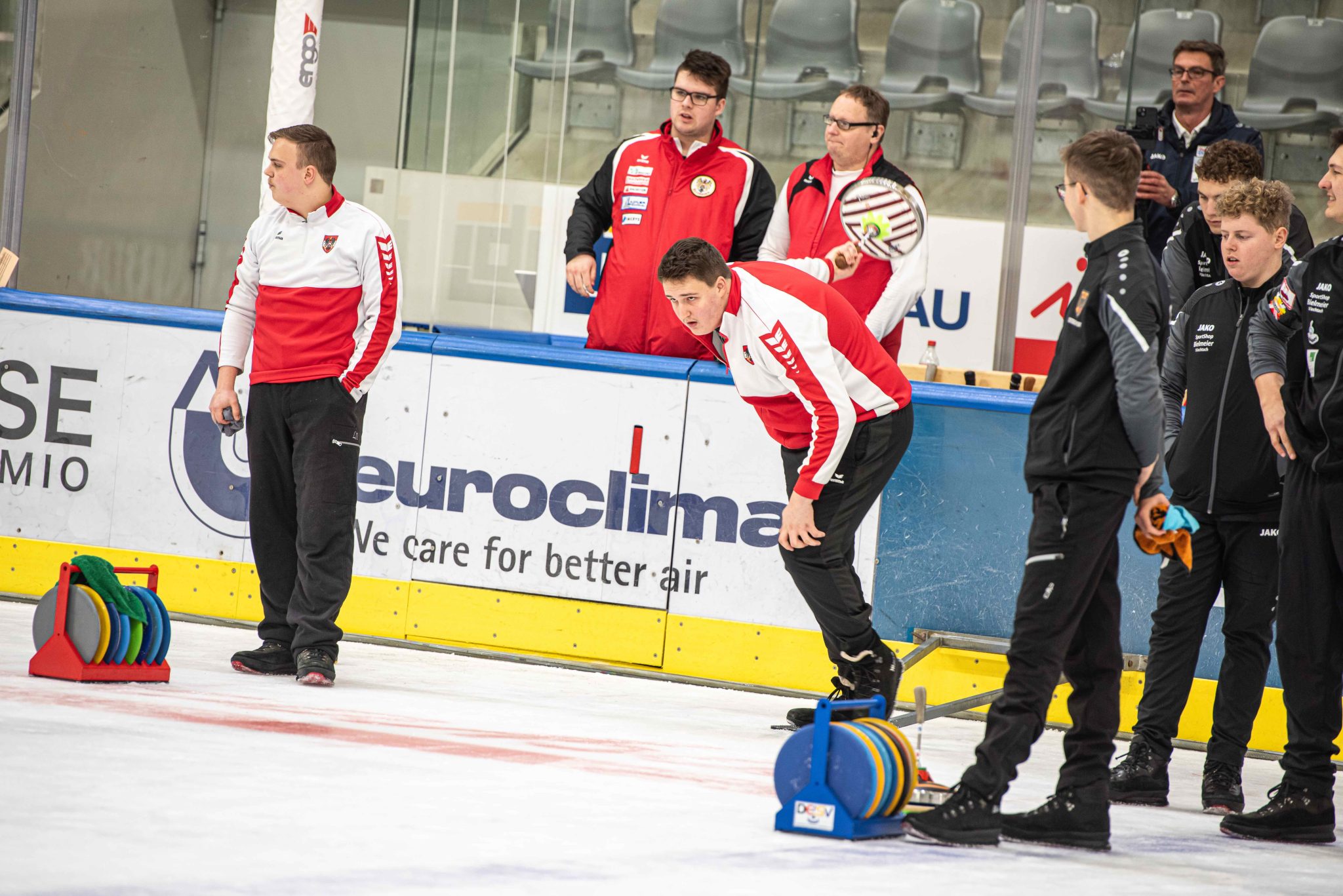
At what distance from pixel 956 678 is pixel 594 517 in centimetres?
169

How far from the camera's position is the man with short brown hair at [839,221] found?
6.36m

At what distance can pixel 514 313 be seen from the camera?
1032 centimetres

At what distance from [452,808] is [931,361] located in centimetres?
625

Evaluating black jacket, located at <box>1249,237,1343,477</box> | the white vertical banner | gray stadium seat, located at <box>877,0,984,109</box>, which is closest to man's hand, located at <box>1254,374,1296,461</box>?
black jacket, located at <box>1249,237,1343,477</box>

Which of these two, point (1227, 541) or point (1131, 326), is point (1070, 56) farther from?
point (1131, 326)

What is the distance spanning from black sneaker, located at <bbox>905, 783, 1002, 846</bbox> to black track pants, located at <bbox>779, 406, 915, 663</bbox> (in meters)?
1.59

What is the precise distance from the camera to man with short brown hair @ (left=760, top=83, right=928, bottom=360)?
6.36 metres

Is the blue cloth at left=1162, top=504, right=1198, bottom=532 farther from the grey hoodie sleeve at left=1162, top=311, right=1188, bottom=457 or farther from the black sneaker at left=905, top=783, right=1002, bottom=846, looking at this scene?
the grey hoodie sleeve at left=1162, top=311, right=1188, bottom=457

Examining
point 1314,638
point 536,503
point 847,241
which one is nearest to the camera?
point 1314,638

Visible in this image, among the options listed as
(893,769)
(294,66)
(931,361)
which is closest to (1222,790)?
(893,769)

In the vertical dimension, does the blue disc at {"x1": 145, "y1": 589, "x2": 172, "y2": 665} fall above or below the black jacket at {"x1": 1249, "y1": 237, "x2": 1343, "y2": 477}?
below

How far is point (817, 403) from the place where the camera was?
16.4 feet

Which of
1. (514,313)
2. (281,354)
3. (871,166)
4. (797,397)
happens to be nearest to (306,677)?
(281,354)

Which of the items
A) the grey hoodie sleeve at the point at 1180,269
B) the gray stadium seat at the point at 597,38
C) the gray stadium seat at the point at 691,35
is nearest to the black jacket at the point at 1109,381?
the grey hoodie sleeve at the point at 1180,269
